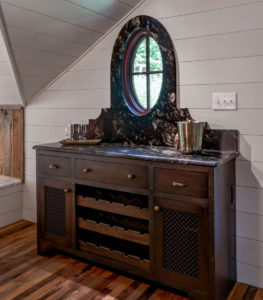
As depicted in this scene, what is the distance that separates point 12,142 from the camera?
11.0 feet

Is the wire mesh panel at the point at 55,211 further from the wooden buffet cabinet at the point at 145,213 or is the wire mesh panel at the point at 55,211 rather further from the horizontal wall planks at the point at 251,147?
the horizontal wall planks at the point at 251,147

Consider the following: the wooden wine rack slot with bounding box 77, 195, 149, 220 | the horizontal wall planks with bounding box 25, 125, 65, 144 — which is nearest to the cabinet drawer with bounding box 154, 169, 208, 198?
the wooden wine rack slot with bounding box 77, 195, 149, 220

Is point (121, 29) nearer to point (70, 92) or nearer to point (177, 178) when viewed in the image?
point (70, 92)

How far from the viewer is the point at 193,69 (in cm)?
226

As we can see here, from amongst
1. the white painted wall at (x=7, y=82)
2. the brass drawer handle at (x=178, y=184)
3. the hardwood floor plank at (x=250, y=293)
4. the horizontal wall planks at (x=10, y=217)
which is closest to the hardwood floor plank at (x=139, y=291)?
the hardwood floor plank at (x=250, y=293)

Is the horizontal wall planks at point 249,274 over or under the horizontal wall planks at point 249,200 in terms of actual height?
under

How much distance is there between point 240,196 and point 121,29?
60.0 inches

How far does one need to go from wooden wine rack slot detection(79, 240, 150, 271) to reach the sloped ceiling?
145 cm

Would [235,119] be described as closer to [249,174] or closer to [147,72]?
[249,174]

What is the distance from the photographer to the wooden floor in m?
2.02

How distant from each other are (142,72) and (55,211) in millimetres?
1254

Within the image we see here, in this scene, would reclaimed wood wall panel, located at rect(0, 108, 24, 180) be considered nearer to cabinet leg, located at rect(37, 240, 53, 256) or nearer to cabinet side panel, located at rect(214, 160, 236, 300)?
cabinet leg, located at rect(37, 240, 53, 256)

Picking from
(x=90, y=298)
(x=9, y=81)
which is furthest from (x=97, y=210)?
(x=9, y=81)

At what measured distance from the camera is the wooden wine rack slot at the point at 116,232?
2086 mm
